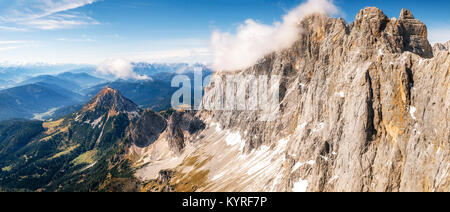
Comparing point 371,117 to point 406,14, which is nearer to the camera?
point 371,117

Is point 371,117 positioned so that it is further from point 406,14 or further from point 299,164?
point 406,14

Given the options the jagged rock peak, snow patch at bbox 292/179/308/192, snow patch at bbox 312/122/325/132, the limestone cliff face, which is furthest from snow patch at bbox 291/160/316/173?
the jagged rock peak

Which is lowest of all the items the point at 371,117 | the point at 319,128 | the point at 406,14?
the point at 319,128

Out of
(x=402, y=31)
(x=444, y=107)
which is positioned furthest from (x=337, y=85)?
(x=444, y=107)

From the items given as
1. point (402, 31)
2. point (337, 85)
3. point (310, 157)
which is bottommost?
point (310, 157)

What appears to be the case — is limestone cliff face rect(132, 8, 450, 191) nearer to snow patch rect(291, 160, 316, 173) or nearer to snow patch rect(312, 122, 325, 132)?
snow patch rect(291, 160, 316, 173)

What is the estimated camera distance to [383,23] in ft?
291

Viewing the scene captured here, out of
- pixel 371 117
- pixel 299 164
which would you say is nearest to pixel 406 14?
pixel 371 117

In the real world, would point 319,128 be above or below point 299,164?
above
